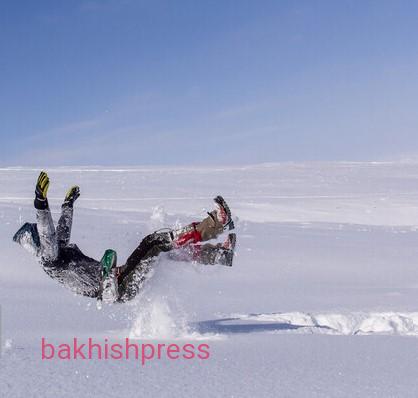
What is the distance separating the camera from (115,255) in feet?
12.8

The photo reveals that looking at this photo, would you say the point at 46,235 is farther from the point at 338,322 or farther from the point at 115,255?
the point at 338,322

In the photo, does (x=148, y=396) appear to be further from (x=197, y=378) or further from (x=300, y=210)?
(x=300, y=210)

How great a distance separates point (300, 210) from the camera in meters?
18.3

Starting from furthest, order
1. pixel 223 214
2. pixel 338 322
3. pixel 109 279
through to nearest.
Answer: pixel 338 322 < pixel 223 214 < pixel 109 279

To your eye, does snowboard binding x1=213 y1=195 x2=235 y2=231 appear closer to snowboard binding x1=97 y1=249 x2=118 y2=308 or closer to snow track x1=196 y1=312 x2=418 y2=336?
snowboard binding x1=97 y1=249 x2=118 y2=308

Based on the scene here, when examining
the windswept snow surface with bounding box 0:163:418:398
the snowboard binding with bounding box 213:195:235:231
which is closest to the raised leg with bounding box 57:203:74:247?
the windswept snow surface with bounding box 0:163:418:398

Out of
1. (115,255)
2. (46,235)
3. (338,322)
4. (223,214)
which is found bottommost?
(338,322)

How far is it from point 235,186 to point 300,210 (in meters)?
10.7

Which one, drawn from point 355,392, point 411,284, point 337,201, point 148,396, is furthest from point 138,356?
point 337,201

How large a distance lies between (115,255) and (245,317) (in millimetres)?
1851

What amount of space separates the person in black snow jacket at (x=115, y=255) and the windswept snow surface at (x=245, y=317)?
0.47 ft

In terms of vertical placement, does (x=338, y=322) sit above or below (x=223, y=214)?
below

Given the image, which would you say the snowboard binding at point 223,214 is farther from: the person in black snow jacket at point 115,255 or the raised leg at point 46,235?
→ the raised leg at point 46,235

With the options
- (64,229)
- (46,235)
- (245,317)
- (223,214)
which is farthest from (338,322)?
(46,235)
